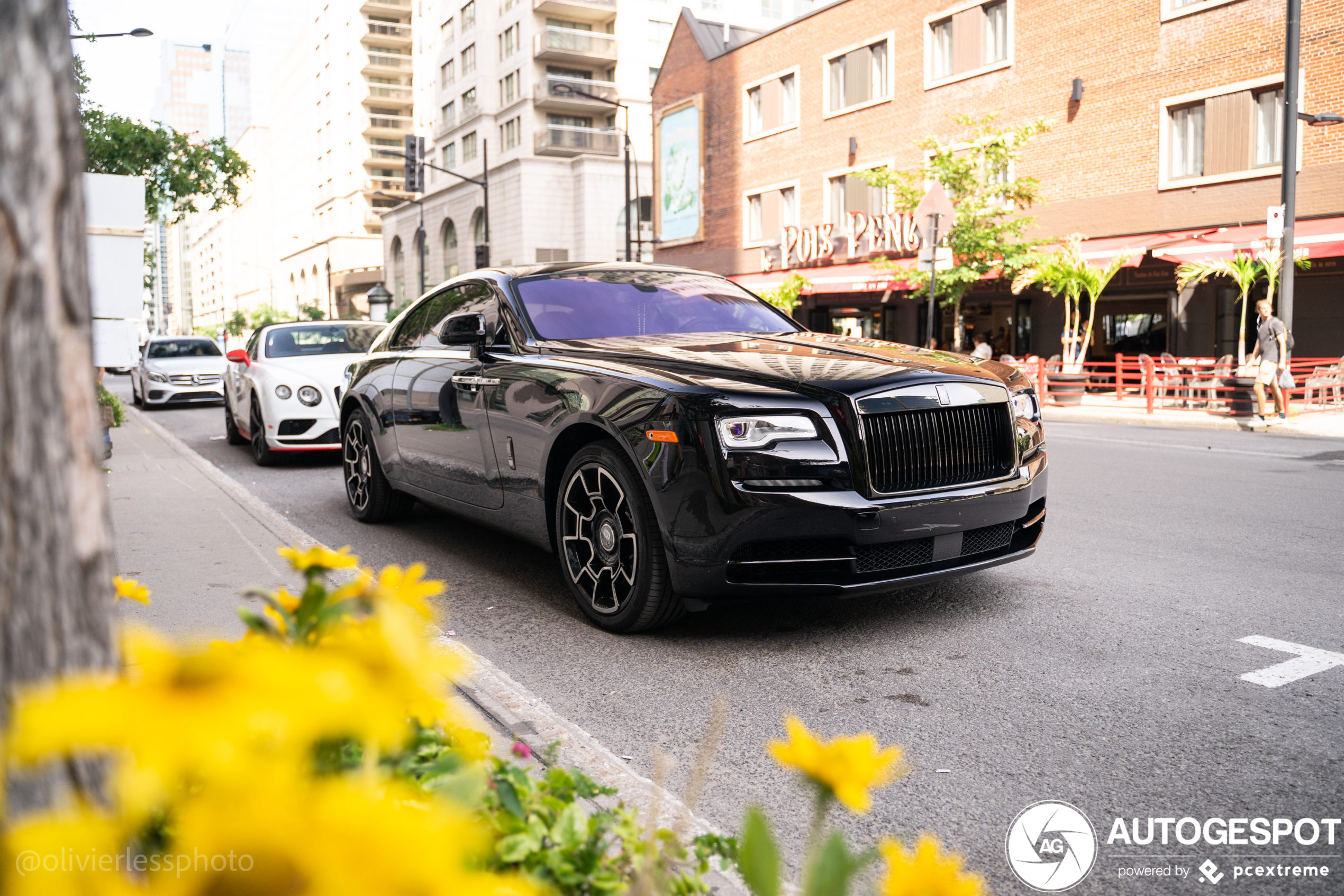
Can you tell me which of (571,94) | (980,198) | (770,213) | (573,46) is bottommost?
(980,198)

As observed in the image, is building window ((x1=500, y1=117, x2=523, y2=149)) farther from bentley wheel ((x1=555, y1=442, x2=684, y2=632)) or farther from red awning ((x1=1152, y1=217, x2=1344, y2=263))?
bentley wheel ((x1=555, y1=442, x2=684, y2=632))

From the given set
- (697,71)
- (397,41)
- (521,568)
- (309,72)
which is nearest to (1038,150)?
(697,71)

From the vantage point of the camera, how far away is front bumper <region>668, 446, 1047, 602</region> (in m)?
4.07

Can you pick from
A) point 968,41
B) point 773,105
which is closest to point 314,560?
point 968,41

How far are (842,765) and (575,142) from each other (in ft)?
187

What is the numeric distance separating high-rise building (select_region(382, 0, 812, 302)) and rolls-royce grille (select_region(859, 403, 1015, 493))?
147 feet

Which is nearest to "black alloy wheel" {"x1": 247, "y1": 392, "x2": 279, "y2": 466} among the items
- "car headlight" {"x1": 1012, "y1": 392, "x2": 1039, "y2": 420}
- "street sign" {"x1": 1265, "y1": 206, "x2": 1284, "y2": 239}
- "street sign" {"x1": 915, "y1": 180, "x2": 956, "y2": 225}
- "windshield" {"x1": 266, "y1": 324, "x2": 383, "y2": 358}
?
"windshield" {"x1": 266, "y1": 324, "x2": 383, "y2": 358}

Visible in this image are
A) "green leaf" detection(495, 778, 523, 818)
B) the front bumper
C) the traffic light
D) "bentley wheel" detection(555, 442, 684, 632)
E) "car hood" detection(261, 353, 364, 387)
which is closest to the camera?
"green leaf" detection(495, 778, 523, 818)

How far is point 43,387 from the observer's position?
89 centimetres

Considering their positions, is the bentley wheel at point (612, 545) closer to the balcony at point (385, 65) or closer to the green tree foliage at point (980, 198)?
the green tree foliage at point (980, 198)

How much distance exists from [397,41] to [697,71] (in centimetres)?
5032

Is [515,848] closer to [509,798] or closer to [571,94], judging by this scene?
[509,798]

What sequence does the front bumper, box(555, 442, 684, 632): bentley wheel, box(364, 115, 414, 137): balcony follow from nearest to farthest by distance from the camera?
the front bumper < box(555, 442, 684, 632): bentley wheel < box(364, 115, 414, 137): balcony

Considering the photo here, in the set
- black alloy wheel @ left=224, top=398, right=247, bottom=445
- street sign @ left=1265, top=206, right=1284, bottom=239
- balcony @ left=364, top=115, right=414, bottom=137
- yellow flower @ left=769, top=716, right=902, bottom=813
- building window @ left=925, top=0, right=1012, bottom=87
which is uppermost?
balcony @ left=364, top=115, right=414, bottom=137
